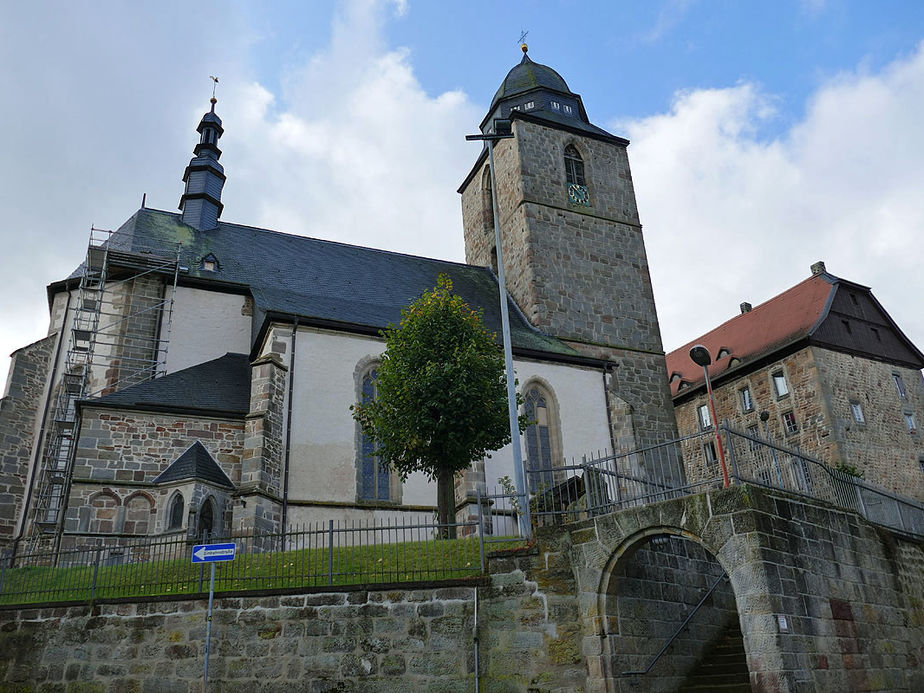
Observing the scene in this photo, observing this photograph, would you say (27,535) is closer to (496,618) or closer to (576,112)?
(496,618)

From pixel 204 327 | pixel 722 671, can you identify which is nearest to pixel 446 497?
pixel 722 671

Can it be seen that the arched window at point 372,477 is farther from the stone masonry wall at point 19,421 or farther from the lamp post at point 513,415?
→ the stone masonry wall at point 19,421

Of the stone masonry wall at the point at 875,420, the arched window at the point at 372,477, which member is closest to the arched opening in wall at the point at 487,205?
the arched window at the point at 372,477

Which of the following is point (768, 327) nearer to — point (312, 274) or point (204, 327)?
point (312, 274)

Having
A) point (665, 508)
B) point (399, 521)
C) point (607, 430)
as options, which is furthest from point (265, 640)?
point (607, 430)

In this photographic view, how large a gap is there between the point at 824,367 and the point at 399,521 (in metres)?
19.9

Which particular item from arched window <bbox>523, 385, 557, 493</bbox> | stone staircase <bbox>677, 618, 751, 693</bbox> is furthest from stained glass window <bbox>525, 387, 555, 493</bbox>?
stone staircase <bbox>677, 618, 751, 693</bbox>

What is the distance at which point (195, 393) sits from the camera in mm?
19594

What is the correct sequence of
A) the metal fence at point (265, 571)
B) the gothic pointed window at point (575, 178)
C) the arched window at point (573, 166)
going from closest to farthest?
the metal fence at point (265, 571) → the gothic pointed window at point (575, 178) → the arched window at point (573, 166)

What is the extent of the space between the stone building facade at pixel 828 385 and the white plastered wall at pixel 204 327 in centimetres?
1724

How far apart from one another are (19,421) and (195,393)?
220 inches

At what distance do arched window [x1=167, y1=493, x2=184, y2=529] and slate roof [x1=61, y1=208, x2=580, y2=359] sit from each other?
5.25 m

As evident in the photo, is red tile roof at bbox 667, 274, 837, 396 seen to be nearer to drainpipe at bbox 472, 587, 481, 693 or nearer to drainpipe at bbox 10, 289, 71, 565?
drainpipe at bbox 472, 587, 481, 693

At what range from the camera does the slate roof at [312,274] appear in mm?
22641
